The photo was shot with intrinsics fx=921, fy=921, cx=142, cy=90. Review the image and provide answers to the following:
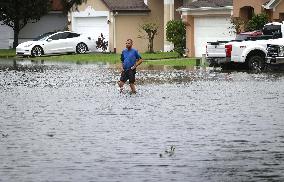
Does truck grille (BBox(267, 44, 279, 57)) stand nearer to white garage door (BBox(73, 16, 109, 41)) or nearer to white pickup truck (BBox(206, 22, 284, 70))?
white pickup truck (BBox(206, 22, 284, 70))

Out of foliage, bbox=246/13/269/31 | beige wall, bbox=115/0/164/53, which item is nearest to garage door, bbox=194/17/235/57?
foliage, bbox=246/13/269/31

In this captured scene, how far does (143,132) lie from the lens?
15758 mm

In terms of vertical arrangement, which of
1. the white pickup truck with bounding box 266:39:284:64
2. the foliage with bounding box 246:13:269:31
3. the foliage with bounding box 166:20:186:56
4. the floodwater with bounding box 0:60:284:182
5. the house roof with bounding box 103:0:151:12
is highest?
the house roof with bounding box 103:0:151:12

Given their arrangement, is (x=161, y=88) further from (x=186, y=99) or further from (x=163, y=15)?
(x=163, y=15)

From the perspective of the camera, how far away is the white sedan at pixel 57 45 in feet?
179

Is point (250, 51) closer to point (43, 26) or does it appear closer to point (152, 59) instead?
point (152, 59)

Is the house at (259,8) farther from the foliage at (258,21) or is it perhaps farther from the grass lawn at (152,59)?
the grass lawn at (152,59)

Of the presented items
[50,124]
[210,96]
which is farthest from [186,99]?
[50,124]

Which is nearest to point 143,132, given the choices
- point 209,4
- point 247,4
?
point 247,4

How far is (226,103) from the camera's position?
70.0 ft

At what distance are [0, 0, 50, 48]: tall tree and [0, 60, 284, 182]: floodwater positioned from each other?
3088 cm

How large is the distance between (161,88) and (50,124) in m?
10.0

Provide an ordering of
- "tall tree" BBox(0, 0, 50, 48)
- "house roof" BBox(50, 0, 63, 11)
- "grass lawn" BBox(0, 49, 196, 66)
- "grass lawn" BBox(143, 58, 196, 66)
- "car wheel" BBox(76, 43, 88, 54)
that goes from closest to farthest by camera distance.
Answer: "grass lawn" BBox(143, 58, 196, 66), "grass lawn" BBox(0, 49, 196, 66), "car wheel" BBox(76, 43, 88, 54), "tall tree" BBox(0, 0, 50, 48), "house roof" BBox(50, 0, 63, 11)

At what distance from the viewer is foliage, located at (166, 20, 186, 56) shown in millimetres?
49594
